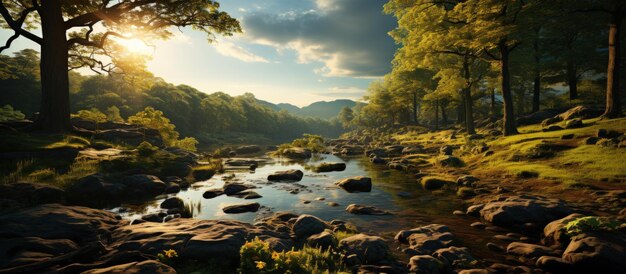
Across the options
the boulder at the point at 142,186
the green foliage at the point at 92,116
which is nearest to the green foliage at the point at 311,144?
the green foliage at the point at 92,116

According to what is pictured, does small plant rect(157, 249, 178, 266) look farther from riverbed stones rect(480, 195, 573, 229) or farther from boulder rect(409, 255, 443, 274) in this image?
riverbed stones rect(480, 195, 573, 229)

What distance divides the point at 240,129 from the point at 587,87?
315ft

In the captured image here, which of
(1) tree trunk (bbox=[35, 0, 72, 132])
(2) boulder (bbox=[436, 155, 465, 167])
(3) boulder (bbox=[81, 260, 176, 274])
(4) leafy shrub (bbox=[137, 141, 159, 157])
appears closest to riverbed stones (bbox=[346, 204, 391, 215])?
(3) boulder (bbox=[81, 260, 176, 274])

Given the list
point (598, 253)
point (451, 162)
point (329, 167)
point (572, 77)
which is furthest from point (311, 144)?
point (598, 253)

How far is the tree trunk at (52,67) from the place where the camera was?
1767 cm

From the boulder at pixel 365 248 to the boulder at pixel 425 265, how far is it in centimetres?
70

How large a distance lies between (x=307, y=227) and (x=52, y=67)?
19.6 meters

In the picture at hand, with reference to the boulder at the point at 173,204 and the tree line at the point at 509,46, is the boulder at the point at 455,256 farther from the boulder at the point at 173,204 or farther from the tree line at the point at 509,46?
the tree line at the point at 509,46

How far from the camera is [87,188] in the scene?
41.6 feet

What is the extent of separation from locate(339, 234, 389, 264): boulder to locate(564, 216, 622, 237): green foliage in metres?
4.51

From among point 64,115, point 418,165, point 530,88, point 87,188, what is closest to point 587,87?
point 530,88

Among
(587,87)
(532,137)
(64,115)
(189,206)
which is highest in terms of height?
(587,87)

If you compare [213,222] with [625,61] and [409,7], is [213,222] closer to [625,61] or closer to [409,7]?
[409,7]

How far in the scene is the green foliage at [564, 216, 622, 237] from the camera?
686 centimetres
